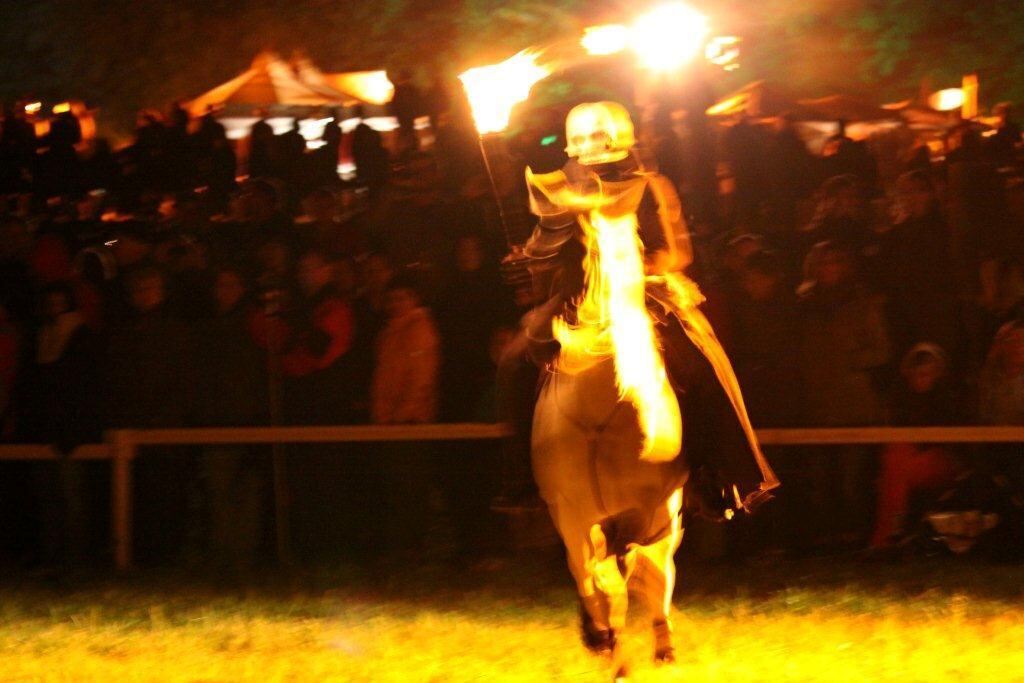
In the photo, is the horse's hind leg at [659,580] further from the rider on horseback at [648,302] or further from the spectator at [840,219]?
the spectator at [840,219]

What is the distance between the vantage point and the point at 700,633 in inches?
332

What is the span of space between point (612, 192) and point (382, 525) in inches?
194

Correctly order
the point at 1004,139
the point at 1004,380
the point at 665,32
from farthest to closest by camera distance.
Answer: the point at 1004,139
the point at 1004,380
the point at 665,32

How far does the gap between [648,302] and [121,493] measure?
5.55 metres

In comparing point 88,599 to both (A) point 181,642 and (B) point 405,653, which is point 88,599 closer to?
(A) point 181,642

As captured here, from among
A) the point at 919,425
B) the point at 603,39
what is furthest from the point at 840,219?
the point at 603,39

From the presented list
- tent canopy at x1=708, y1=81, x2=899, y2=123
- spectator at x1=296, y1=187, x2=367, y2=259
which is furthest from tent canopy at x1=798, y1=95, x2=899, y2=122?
spectator at x1=296, y1=187, x2=367, y2=259

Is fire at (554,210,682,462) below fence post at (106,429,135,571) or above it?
above

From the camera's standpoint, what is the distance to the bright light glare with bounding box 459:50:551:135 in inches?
244

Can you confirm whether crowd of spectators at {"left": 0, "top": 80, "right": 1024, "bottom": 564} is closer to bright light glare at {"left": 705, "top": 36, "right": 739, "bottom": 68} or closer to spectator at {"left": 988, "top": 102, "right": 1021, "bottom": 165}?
spectator at {"left": 988, "top": 102, "right": 1021, "bottom": 165}

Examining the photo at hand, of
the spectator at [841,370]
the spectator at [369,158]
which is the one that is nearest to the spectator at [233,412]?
the spectator at [369,158]

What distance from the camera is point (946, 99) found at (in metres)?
17.0

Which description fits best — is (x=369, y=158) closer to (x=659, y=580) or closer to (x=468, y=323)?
(x=468, y=323)

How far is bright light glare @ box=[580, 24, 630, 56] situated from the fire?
32.9 inches
